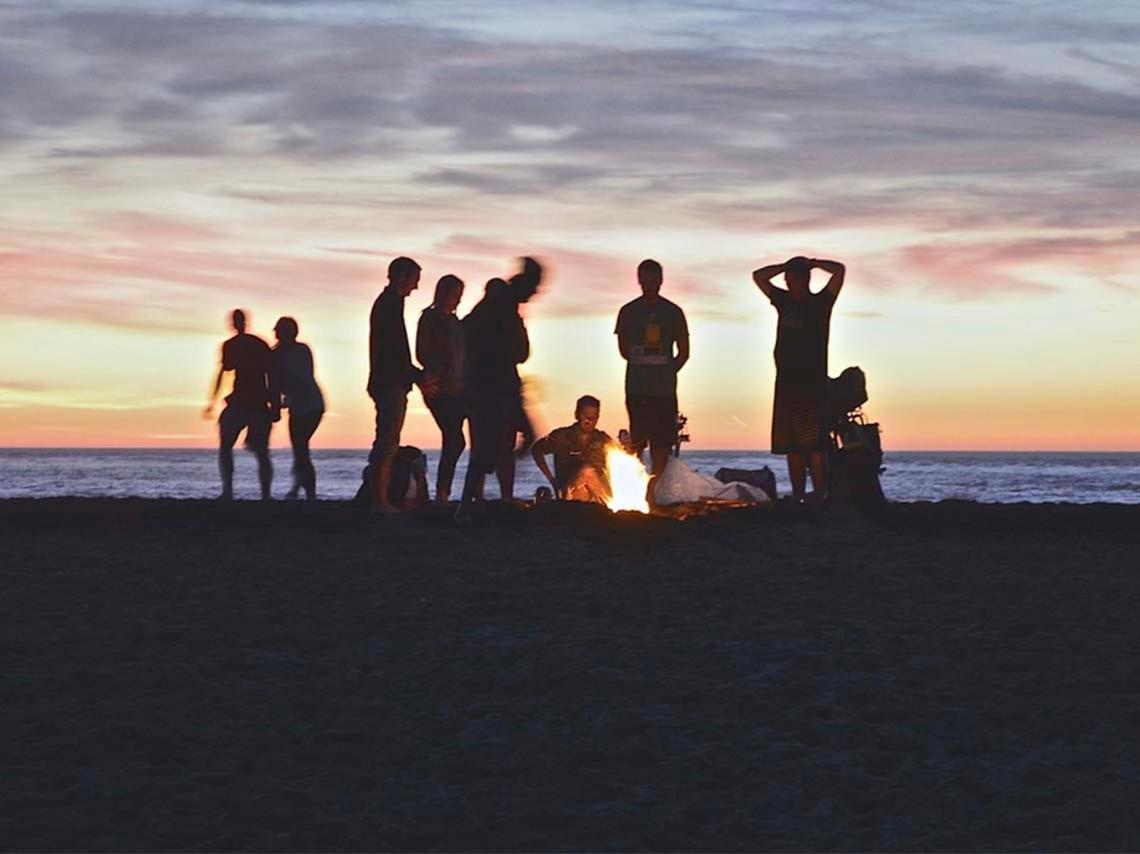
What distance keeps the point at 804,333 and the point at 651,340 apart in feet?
4.21

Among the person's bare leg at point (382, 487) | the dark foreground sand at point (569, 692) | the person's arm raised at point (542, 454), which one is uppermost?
the person's arm raised at point (542, 454)

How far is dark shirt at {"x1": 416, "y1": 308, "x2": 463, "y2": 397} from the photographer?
13.8 meters

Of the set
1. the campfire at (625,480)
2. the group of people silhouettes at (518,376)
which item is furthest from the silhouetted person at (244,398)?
the campfire at (625,480)

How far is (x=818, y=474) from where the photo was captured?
14.5 metres

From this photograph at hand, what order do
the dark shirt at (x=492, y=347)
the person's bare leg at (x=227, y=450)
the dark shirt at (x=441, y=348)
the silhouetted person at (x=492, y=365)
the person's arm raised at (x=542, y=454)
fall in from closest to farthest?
1. the silhouetted person at (x=492, y=365)
2. the dark shirt at (x=492, y=347)
3. the dark shirt at (x=441, y=348)
4. the person's arm raised at (x=542, y=454)
5. the person's bare leg at (x=227, y=450)

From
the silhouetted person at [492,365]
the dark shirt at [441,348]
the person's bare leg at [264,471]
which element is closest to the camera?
the silhouetted person at [492,365]

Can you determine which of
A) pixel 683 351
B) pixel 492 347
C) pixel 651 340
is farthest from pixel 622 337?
pixel 492 347

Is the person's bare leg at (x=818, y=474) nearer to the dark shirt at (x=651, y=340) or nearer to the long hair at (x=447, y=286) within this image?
the dark shirt at (x=651, y=340)

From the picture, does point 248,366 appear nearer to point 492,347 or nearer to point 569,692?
point 492,347

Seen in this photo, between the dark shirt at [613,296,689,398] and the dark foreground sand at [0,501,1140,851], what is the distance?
1.75 meters

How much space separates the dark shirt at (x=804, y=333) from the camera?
13969 millimetres

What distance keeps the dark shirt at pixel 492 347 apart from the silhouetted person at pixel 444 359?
0.50 m

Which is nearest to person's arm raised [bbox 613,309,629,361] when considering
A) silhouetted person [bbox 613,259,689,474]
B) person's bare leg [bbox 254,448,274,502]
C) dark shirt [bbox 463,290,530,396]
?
silhouetted person [bbox 613,259,689,474]

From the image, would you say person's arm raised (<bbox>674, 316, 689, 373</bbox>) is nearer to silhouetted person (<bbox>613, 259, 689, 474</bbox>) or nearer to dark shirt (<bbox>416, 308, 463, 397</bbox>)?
silhouetted person (<bbox>613, 259, 689, 474</bbox>)
